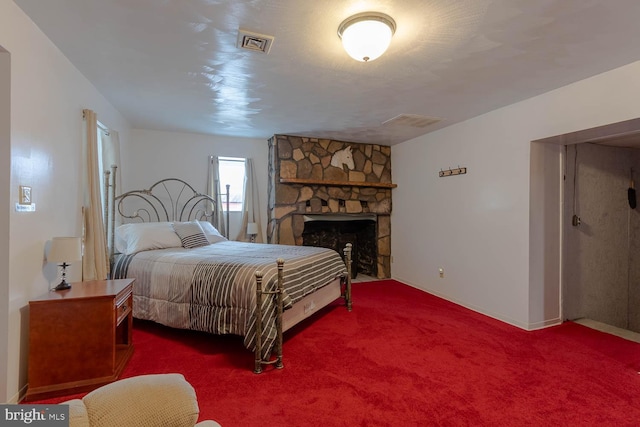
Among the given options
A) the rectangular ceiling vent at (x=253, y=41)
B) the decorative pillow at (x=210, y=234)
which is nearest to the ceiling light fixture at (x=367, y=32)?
the rectangular ceiling vent at (x=253, y=41)

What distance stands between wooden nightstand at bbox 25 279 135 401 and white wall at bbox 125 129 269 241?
251 centimetres

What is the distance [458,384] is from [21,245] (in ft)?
9.51

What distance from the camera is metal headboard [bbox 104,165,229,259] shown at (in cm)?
427

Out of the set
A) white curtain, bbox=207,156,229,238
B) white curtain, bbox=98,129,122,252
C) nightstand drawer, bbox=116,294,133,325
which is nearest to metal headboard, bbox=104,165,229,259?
white curtain, bbox=207,156,229,238

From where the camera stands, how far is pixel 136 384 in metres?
0.93

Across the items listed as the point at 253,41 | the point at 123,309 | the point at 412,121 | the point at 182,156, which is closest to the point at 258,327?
the point at 123,309

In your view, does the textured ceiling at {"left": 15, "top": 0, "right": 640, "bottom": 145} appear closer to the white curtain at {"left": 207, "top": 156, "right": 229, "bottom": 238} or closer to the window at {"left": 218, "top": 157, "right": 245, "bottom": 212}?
the white curtain at {"left": 207, "top": 156, "right": 229, "bottom": 238}

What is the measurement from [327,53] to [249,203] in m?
2.99

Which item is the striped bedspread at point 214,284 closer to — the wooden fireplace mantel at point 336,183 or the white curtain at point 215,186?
the white curtain at point 215,186

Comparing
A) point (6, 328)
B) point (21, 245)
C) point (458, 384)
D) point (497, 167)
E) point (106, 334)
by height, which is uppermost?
point (497, 167)

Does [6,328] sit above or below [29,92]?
below

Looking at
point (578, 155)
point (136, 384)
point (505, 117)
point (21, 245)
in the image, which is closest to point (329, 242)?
point (505, 117)

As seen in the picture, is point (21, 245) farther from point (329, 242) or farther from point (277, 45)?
point (329, 242)

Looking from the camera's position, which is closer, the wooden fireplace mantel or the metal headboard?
the metal headboard
